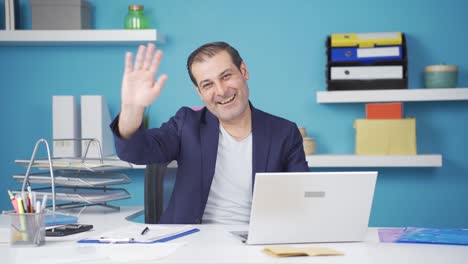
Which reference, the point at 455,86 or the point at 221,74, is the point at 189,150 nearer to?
the point at 221,74

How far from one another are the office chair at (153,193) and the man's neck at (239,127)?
0.88 ft

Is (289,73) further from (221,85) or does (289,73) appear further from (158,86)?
(158,86)

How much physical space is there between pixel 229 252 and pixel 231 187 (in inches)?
29.4

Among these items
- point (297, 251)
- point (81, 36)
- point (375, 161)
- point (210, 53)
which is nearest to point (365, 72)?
point (375, 161)

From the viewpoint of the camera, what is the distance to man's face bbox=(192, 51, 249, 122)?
8.08 ft

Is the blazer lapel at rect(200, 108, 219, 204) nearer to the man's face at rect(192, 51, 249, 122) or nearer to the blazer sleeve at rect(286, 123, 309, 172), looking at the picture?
the man's face at rect(192, 51, 249, 122)

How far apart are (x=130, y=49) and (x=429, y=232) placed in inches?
93.9

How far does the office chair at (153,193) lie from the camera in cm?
258

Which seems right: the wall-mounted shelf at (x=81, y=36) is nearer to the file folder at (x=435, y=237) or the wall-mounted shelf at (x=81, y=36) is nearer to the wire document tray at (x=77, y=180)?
the wire document tray at (x=77, y=180)

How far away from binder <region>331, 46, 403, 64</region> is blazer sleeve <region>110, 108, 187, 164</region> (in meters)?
1.33

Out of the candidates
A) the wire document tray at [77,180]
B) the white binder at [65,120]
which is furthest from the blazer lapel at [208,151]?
the white binder at [65,120]

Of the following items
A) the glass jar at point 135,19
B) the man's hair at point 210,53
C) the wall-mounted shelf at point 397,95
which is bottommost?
the wall-mounted shelf at point 397,95

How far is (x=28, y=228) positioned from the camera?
186 cm

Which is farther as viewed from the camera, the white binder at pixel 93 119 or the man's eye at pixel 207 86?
the white binder at pixel 93 119
